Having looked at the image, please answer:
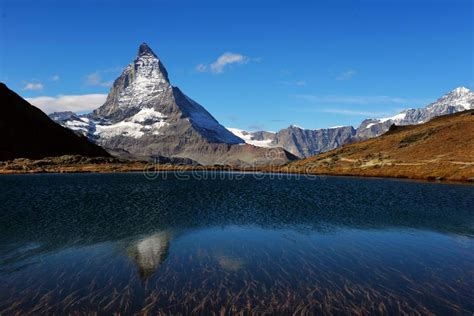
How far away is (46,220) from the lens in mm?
47125

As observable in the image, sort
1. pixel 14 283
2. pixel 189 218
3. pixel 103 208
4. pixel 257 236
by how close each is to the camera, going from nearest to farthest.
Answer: pixel 14 283
pixel 257 236
pixel 189 218
pixel 103 208

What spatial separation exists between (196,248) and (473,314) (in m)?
21.2

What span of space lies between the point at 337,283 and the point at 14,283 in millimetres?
20453

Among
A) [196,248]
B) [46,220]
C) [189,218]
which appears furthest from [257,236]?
[46,220]

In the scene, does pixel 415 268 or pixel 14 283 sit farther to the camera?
pixel 415 268

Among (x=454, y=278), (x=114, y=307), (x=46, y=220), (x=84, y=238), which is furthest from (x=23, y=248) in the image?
(x=454, y=278)

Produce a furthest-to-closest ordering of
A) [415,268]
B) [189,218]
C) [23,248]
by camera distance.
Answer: [189,218] → [23,248] → [415,268]

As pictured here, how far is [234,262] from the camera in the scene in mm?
29547

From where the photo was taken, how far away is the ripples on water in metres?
21.2

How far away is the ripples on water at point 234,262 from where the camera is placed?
21.2m

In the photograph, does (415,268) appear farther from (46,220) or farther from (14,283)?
(46,220)

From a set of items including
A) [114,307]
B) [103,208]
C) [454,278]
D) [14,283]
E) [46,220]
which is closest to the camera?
[114,307]

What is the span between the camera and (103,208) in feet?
194

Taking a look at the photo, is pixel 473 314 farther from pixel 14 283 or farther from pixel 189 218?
pixel 189 218
